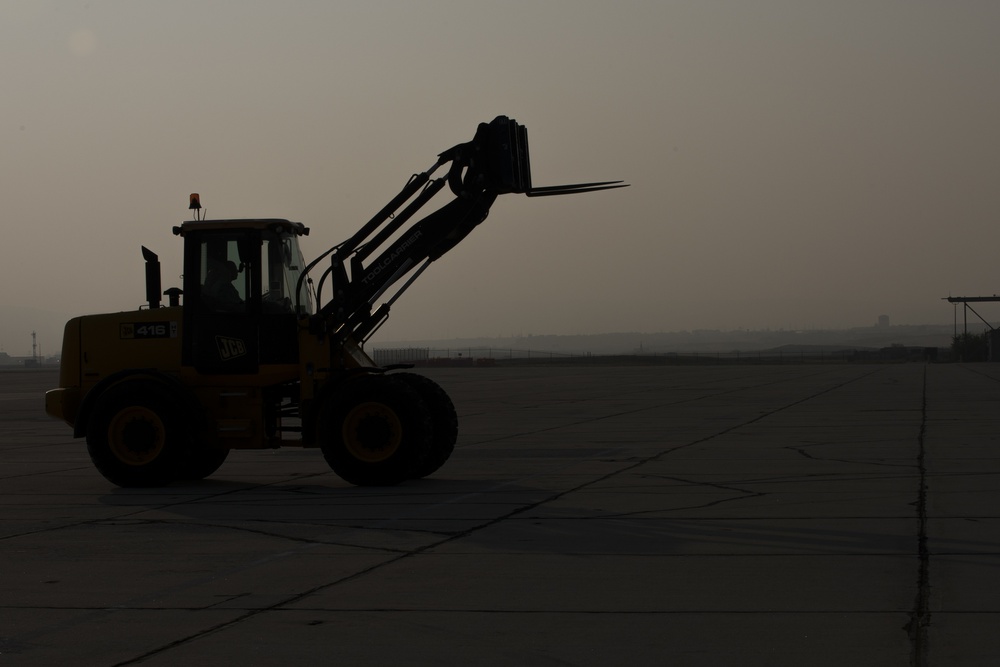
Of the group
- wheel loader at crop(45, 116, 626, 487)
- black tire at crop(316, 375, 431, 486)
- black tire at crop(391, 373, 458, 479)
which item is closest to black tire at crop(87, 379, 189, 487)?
wheel loader at crop(45, 116, 626, 487)

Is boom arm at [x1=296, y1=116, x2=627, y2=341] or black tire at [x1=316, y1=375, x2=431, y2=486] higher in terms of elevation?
boom arm at [x1=296, y1=116, x2=627, y2=341]

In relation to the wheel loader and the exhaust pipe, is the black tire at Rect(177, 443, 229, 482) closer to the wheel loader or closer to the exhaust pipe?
the wheel loader

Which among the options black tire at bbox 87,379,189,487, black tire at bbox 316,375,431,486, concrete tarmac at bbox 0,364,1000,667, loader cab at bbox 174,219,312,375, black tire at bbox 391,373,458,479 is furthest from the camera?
black tire at bbox 391,373,458,479

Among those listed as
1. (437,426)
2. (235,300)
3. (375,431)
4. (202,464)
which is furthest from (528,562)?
(202,464)

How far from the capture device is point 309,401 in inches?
581

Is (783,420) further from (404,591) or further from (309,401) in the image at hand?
(404,591)

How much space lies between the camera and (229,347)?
14.9 m

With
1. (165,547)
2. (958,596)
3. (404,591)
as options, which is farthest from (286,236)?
(958,596)

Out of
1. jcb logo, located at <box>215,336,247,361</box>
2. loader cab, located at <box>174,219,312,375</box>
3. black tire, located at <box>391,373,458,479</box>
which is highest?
loader cab, located at <box>174,219,312,375</box>

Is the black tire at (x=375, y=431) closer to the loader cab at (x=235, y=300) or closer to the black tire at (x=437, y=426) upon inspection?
the black tire at (x=437, y=426)

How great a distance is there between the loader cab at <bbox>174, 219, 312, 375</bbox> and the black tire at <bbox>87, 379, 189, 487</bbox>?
75 centimetres

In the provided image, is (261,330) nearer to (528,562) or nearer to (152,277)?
(152,277)

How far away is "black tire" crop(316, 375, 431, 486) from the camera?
14273 millimetres

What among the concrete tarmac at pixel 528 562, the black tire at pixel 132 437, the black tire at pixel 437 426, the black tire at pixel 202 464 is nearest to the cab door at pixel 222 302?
the black tire at pixel 132 437
